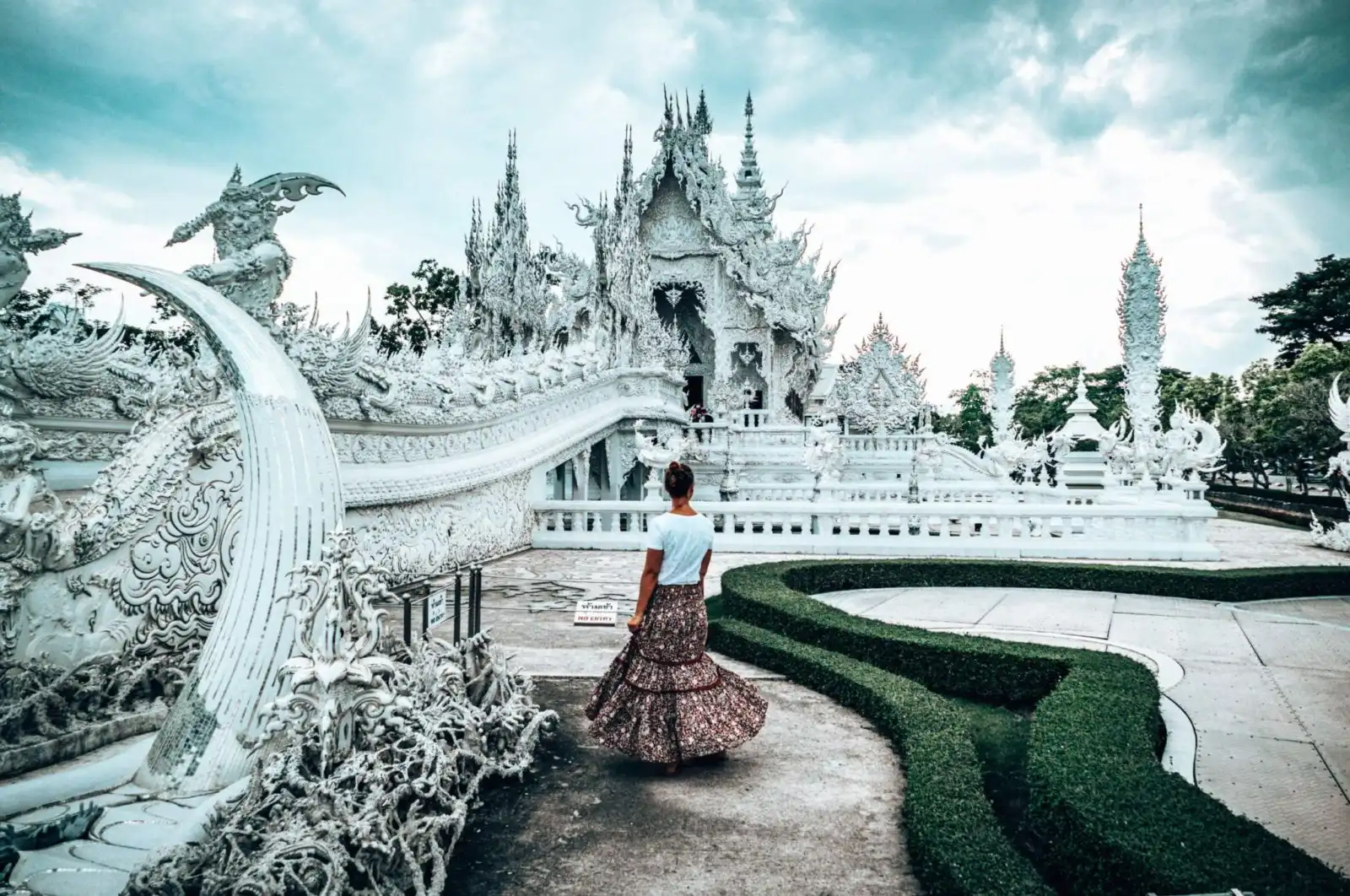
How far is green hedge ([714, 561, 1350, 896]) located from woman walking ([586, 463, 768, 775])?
1.24m

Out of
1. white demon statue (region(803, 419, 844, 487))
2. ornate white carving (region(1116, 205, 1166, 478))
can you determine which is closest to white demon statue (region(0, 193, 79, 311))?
white demon statue (region(803, 419, 844, 487))

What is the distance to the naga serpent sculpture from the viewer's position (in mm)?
3207

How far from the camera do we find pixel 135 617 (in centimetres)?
441

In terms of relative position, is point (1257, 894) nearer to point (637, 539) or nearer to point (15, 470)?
point (15, 470)

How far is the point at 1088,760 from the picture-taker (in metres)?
3.15

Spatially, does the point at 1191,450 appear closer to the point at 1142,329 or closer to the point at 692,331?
the point at 692,331

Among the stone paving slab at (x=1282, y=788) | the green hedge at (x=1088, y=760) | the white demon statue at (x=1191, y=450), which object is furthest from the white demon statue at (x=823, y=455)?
the stone paving slab at (x=1282, y=788)

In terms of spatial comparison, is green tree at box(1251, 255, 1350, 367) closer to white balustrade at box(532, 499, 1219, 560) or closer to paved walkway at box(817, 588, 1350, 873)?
white balustrade at box(532, 499, 1219, 560)

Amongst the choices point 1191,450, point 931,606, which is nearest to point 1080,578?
point 931,606

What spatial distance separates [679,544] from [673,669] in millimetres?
517

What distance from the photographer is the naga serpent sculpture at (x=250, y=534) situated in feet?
10.5

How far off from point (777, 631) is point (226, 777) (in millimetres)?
3718

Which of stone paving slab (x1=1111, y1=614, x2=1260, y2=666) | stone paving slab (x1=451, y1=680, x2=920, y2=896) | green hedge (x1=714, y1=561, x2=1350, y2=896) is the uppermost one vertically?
green hedge (x1=714, y1=561, x2=1350, y2=896)

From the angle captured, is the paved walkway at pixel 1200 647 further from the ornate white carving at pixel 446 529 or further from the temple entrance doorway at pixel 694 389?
the temple entrance doorway at pixel 694 389
